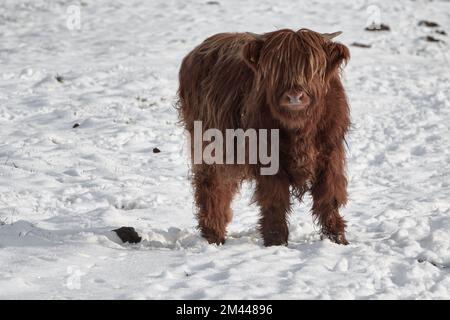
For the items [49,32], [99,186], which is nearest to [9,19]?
[49,32]

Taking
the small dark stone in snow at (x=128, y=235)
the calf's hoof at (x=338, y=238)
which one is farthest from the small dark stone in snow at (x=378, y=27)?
the small dark stone in snow at (x=128, y=235)

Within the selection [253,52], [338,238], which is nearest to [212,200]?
[338,238]

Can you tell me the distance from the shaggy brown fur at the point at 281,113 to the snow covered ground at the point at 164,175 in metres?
0.32

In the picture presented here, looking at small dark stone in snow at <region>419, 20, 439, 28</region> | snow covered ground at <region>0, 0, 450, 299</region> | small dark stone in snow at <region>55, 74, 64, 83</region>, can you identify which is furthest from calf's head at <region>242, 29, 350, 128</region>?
small dark stone in snow at <region>419, 20, 439, 28</region>

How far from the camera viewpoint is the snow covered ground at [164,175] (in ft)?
14.4

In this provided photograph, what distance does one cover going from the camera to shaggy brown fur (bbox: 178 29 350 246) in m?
4.86

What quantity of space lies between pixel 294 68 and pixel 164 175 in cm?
371

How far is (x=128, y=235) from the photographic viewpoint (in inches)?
228

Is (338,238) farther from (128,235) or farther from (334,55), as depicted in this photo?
(128,235)

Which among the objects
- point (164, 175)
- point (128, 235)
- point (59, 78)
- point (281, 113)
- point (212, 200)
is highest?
point (281, 113)

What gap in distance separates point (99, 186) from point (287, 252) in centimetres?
320

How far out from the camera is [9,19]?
60.4 feet

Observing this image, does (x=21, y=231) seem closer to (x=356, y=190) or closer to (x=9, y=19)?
(x=356, y=190)

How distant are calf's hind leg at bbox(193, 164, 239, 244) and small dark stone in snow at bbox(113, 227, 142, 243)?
1.92ft
